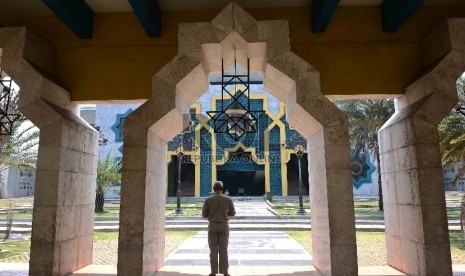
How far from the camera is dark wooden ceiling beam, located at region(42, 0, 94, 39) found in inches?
219

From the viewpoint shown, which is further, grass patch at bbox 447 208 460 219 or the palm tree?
grass patch at bbox 447 208 460 219

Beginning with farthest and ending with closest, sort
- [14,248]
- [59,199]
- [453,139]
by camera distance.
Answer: [14,248], [453,139], [59,199]

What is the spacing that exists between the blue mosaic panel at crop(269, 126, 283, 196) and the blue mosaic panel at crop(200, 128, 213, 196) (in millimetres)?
5556

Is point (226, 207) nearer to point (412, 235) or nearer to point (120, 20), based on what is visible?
point (412, 235)

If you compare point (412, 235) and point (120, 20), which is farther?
point (120, 20)

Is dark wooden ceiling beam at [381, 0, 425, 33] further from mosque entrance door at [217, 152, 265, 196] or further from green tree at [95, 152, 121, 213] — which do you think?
mosque entrance door at [217, 152, 265, 196]

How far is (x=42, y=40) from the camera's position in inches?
249

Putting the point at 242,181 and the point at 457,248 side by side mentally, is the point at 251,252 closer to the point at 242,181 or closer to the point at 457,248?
the point at 457,248

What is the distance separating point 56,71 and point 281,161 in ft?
85.1

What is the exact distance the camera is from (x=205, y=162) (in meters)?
31.2

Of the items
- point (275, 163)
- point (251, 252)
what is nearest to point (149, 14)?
point (251, 252)

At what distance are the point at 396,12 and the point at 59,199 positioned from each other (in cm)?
648

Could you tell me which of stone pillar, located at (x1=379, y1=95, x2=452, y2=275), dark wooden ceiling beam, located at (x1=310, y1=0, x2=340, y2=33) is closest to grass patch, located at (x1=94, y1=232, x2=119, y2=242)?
stone pillar, located at (x1=379, y1=95, x2=452, y2=275)

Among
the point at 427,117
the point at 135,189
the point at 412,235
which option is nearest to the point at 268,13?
the point at 427,117
